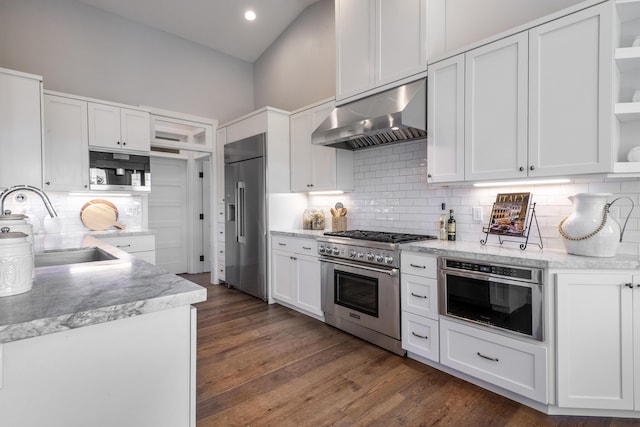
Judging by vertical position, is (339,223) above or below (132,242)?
above

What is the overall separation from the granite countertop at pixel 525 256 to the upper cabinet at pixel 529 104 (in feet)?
1.67

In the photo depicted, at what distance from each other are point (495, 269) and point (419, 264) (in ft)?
1.79

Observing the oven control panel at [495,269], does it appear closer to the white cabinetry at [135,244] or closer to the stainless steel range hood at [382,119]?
the stainless steel range hood at [382,119]

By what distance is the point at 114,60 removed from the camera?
14.2ft

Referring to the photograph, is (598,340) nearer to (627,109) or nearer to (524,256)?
(524,256)

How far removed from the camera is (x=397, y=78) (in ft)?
9.41

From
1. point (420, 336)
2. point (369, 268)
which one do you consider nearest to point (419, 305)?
point (420, 336)

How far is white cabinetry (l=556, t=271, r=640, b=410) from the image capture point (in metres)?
1.80

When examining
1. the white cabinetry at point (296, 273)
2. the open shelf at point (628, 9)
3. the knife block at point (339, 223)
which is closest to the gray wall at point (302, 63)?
the knife block at point (339, 223)

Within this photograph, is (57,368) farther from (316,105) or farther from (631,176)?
(316,105)

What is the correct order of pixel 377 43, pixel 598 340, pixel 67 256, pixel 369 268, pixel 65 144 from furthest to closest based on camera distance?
pixel 65 144 < pixel 377 43 < pixel 369 268 < pixel 67 256 < pixel 598 340

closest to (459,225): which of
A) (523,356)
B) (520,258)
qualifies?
(520,258)

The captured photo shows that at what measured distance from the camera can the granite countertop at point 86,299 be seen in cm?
79

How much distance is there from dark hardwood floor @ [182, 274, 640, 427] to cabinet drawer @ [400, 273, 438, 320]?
0.42 metres
